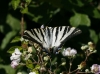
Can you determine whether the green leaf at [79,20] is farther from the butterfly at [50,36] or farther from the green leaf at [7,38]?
the butterfly at [50,36]

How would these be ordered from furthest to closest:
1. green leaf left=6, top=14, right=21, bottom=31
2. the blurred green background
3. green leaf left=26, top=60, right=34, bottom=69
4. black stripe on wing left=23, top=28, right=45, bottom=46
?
green leaf left=6, top=14, right=21, bottom=31
the blurred green background
green leaf left=26, top=60, right=34, bottom=69
black stripe on wing left=23, top=28, right=45, bottom=46

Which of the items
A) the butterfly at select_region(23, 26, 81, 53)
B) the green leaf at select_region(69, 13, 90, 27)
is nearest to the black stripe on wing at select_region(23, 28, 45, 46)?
the butterfly at select_region(23, 26, 81, 53)

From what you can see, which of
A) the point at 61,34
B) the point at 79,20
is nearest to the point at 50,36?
the point at 61,34

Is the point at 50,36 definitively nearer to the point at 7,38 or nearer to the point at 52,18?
the point at 52,18

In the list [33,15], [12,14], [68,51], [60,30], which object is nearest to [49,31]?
[60,30]

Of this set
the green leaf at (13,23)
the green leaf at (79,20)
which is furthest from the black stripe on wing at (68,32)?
the green leaf at (13,23)

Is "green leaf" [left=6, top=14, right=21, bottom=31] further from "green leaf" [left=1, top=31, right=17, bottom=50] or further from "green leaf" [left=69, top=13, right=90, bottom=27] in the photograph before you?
"green leaf" [left=69, top=13, right=90, bottom=27]
